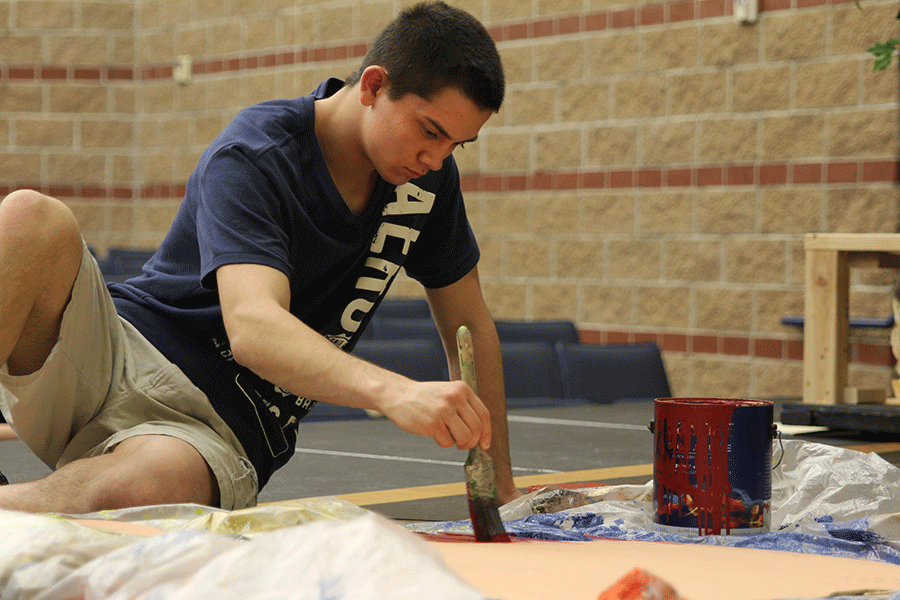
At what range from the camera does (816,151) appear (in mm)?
4910

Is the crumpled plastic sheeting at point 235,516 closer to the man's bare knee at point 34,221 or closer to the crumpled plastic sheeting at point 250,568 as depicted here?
the crumpled plastic sheeting at point 250,568

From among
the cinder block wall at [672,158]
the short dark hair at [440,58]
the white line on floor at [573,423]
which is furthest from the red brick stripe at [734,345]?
the short dark hair at [440,58]

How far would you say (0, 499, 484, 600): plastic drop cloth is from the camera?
3.37ft

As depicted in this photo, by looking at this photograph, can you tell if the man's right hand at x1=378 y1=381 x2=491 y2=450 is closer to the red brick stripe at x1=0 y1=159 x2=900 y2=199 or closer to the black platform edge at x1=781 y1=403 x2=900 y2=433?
the black platform edge at x1=781 y1=403 x2=900 y2=433

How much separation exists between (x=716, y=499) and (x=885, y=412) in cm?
172

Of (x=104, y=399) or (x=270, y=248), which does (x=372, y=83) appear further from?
(x=104, y=399)

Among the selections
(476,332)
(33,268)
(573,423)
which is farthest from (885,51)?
(33,268)

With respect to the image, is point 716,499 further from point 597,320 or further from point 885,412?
point 597,320

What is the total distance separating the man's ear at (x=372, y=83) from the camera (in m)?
1.80

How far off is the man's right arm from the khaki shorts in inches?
10.1

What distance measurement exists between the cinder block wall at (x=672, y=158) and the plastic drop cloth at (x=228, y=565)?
13.3 feet

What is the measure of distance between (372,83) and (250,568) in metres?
0.94

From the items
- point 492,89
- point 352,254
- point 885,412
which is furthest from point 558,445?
point 492,89

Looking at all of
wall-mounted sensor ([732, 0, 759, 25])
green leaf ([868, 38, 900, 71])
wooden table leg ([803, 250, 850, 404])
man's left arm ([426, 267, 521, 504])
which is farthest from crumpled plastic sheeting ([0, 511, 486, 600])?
wall-mounted sensor ([732, 0, 759, 25])
